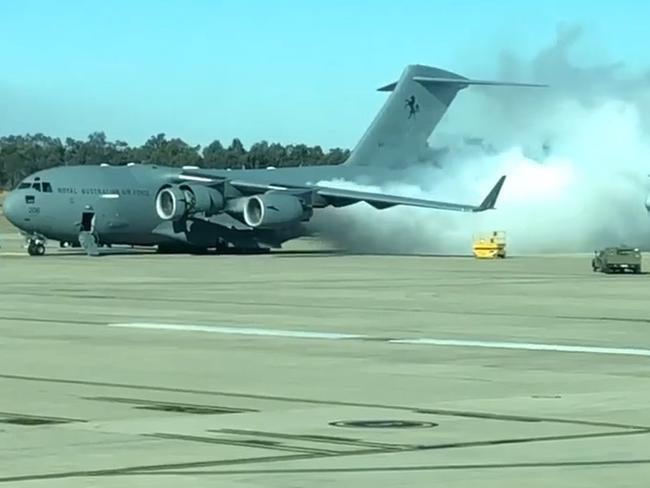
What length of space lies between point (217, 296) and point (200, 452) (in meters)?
20.4

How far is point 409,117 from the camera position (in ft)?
209

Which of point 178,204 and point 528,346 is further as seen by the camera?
point 178,204

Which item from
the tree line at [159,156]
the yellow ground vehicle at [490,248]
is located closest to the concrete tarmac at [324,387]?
the yellow ground vehicle at [490,248]

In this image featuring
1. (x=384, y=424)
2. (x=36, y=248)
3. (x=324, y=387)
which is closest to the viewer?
(x=384, y=424)

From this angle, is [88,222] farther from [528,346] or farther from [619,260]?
[528,346]

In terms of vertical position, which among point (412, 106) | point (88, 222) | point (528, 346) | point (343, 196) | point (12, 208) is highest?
A: point (412, 106)

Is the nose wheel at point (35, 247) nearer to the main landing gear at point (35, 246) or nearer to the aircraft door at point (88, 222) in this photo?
the main landing gear at point (35, 246)

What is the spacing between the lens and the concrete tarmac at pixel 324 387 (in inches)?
443

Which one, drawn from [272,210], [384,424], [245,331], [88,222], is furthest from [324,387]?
[88,222]

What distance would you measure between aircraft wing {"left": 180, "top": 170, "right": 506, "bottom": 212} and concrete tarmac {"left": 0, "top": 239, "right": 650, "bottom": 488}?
2120 centimetres

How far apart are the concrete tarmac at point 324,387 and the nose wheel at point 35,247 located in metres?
22.5

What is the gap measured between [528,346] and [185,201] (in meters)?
36.8

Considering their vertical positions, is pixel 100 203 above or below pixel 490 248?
above

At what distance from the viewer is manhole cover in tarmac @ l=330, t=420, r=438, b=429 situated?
1336 cm
